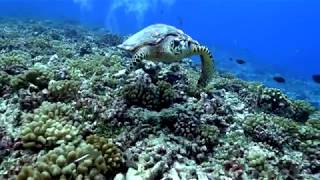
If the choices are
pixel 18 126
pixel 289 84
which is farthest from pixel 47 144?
pixel 289 84

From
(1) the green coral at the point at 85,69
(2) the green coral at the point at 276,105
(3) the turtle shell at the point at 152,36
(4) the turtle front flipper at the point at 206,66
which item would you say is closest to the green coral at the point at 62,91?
(1) the green coral at the point at 85,69

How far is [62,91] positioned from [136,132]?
1.99m

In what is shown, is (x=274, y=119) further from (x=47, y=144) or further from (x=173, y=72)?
(x=47, y=144)

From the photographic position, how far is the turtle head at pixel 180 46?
8.63 metres

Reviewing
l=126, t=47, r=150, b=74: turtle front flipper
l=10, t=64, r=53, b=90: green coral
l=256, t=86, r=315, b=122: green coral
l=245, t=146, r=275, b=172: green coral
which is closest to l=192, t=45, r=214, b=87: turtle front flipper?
l=126, t=47, r=150, b=74: turtle front flipper

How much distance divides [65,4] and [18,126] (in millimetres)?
163205

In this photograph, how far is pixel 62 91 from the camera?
7.59 m

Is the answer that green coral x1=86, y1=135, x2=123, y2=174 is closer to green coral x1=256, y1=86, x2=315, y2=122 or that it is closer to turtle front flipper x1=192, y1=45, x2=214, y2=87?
turtle front flipper x1=192, y1=45, x2=214, y2=87

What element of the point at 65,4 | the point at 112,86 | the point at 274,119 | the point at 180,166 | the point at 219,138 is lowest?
the point at 180,166

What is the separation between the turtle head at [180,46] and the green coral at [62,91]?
8.09ft

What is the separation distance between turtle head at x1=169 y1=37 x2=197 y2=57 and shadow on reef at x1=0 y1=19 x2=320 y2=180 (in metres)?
0.73

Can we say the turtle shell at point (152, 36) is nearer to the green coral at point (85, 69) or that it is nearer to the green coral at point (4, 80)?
the green coral at point (85, 69)

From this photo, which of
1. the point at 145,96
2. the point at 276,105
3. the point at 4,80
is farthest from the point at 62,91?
the point at 276,105

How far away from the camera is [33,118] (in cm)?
627
